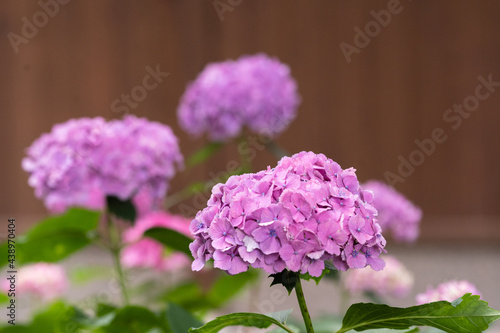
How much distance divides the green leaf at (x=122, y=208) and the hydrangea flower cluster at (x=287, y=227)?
0.49 m

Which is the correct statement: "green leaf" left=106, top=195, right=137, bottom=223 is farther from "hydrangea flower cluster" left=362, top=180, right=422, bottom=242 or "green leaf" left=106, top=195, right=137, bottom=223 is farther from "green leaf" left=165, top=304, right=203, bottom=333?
"hydrangea flower cluster" left=362, top=180, right=422, bottom=242

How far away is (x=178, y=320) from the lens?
876 mm

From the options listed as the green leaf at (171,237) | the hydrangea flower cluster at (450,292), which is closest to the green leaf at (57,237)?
the green leaf at (171,237)

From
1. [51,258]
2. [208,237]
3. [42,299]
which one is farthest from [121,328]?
[42,299]

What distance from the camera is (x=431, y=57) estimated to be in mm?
3758

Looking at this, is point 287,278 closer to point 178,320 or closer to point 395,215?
point 178,320

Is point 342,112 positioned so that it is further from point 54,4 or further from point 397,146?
point 54,4

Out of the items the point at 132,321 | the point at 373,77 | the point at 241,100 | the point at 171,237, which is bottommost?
the point at 132,321

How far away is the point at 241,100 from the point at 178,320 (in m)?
0.71

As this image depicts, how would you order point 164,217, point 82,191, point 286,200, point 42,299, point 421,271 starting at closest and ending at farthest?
1. point 286,200
2. point 82,191
3. point 164,217
4. point 42,299
5. point 421,271

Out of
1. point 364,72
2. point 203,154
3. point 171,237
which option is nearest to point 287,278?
point 171,237

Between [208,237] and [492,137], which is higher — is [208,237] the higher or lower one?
the lower one

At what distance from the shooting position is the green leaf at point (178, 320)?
0.86 m

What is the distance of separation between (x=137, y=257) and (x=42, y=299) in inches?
14.4
